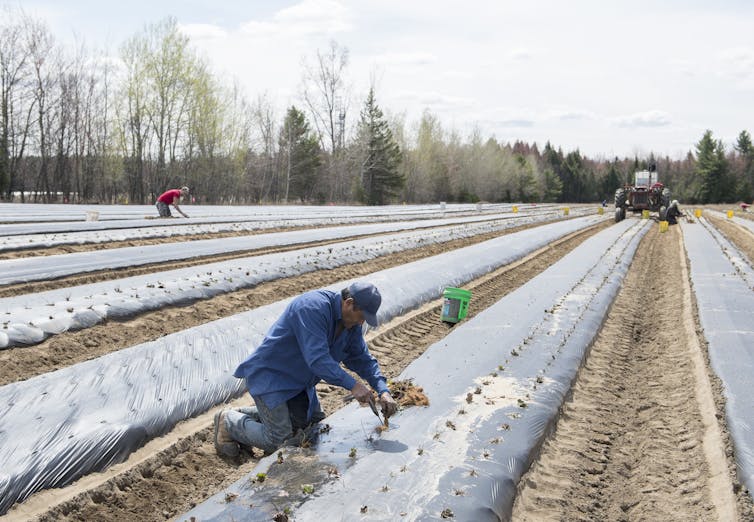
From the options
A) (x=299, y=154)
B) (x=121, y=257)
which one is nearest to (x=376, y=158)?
(x=299, y=154)

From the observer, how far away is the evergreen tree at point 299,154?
46.0 meters

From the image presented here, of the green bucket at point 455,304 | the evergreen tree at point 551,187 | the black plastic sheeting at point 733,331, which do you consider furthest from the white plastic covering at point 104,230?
the evergreen tree at point 551,187

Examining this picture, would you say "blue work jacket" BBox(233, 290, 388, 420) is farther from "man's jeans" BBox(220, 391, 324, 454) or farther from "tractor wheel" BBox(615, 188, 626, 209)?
"tractor wheel" BBox(615, 188, 626, 209)

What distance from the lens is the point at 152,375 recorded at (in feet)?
16.6

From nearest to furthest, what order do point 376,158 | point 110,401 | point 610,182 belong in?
point 110,401, point 376,158, point 610,182

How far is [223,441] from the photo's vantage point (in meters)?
4.43

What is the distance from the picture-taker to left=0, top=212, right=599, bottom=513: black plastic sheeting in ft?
12.5

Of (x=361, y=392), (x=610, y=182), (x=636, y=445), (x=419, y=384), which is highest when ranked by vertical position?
(x=610, y=182)

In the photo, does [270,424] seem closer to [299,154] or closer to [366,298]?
[366,298]

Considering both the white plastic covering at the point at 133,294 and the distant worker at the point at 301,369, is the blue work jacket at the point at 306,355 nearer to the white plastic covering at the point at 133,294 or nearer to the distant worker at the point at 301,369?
the distant worker at the point at 301,369

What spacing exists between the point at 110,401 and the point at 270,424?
1.31 metres

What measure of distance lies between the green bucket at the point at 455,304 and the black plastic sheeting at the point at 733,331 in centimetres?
294

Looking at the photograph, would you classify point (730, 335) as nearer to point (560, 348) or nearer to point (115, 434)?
point (560, 348)

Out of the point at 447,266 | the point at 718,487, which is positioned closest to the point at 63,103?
the point at 447,266
